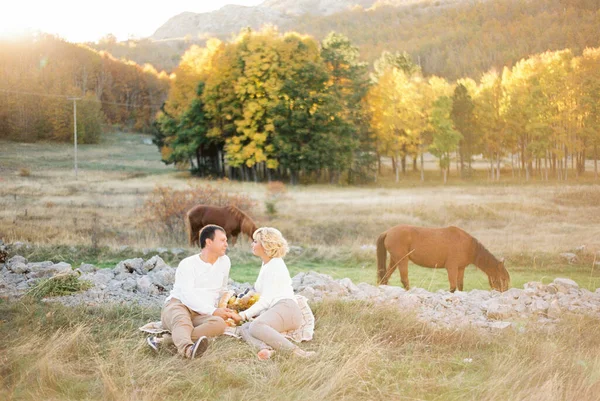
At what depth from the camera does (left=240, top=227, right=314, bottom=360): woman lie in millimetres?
4613

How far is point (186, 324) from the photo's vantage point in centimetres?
458

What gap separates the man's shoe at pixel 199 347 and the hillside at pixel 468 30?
316 inches

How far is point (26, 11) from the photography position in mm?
10852

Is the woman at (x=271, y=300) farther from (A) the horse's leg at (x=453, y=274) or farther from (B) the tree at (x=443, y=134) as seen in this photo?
(B) the tree at (x=443, y=134)

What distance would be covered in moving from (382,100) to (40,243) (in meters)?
6.73

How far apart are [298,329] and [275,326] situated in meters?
0.32

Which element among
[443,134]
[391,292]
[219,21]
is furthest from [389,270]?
[219,21]

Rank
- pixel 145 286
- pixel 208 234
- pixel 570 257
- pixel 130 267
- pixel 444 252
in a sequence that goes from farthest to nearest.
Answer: pixel 570 257
pixel 130 267
pixel 444 252
pixel 145 286
pixel 208 234

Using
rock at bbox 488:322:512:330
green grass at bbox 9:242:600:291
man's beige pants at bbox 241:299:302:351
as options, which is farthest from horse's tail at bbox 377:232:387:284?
man's beige pants at bbox 241:299:302:351

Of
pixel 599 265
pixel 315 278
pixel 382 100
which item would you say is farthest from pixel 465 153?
pixel 315 278

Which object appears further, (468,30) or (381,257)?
(468,30)

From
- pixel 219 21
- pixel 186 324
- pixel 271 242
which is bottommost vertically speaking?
pixel 186 324

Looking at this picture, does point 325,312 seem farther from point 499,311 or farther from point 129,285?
point 129,285

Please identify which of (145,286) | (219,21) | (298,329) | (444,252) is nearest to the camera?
(298,329)
